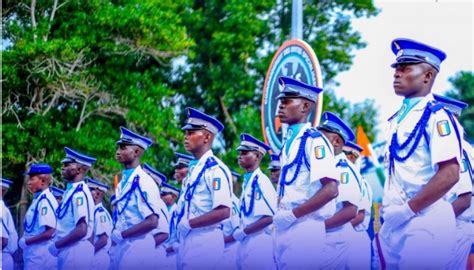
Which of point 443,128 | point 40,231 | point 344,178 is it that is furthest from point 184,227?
point 443,128

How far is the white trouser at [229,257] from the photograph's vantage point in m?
7.06

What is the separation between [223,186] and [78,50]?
28.9 ft

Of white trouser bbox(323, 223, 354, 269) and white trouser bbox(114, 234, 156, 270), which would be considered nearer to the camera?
white trouser bbox(323, 223, 354, 269)

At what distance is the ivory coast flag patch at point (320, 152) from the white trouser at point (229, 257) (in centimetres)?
176

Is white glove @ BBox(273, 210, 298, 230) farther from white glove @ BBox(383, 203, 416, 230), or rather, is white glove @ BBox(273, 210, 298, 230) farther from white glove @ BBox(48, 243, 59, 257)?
white glove @ BBox(48, 243, 59, 257)

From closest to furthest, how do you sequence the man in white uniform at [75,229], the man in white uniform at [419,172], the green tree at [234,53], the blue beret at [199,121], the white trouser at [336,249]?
1. the man in white uniform at [419,172]
2. the white trouser at [336,249]
3. the blue beret at [199,121]
4. the man in white uniform at [75,229]
5. the green tree at [234,53]

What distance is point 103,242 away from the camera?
30.0 ft

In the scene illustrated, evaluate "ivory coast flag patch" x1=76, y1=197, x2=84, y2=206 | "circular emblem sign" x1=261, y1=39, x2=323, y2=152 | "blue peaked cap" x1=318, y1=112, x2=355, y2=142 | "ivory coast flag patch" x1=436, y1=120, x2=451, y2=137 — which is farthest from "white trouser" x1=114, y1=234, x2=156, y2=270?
"ivory coast flag patch" x1=436, y1=120, x2=451, y2=137

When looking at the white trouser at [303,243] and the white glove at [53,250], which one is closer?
the white trouser at [303,243]

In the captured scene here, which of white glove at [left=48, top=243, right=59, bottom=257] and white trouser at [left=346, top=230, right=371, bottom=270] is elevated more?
white glove at [left=48, top=243, right=59, bottom=257]

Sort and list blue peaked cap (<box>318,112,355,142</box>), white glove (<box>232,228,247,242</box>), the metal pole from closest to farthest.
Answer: blue peaked cap (<box>318,112,355,142</box>) → white glove (<box>232,228,247,242</box>) → the metal pole

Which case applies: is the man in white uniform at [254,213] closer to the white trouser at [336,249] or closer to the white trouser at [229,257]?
the white trouser at [229,257]

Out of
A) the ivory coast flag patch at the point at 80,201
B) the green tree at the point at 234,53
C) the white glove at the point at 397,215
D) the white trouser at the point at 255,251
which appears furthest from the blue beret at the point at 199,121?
the green tree at the point at 234,53

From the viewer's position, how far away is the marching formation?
472 centimetres
